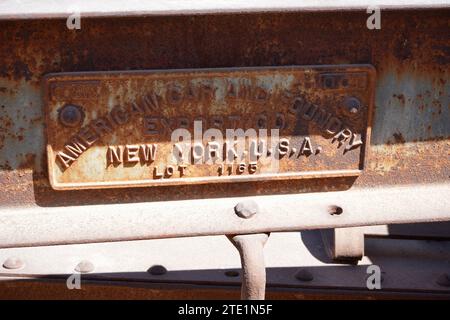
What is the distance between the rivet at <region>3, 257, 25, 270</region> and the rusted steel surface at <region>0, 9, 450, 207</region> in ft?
2.44

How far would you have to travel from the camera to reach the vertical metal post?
1.39m

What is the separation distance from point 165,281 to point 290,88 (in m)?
0.88

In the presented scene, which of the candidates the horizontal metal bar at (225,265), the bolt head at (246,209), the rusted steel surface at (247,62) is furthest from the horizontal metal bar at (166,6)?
the horizontal metal bar at (225,265)

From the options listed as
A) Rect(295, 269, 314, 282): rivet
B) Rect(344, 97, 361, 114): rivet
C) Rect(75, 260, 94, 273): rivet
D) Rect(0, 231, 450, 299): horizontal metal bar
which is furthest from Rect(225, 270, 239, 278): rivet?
Rect(344, 97, 361, 114): rivet

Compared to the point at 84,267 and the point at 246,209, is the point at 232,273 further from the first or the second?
the point at 246,209

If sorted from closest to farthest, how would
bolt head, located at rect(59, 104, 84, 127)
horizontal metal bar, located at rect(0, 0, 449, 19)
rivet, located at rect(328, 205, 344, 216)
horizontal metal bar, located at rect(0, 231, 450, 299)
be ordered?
horizontal metal bar, located at rect(0, 0, 449, 19)
bolt head, located at rect(59, 104, 84, 127)
rivet, located at rect(328, 205, 344, 216)
horizontal metal bar, located at rect(0, 231, 450, 299)

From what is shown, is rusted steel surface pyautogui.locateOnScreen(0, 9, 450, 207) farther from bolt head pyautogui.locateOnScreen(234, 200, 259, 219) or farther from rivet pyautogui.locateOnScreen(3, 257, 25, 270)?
rivet pyautogui.locateOnScreen(3, 257, 25, 270)

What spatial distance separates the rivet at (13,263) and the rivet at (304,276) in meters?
0.89

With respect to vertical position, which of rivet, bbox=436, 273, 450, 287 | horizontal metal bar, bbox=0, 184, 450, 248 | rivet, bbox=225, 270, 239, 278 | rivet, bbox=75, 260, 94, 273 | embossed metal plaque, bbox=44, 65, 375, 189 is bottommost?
rivet, bbox=436, 273, 450, 287

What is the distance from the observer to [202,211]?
1.43 m

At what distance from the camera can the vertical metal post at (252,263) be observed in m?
1.39

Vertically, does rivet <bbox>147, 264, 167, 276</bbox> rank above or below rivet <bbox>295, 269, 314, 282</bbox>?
above

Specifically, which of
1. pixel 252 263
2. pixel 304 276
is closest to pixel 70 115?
pixel 252 263

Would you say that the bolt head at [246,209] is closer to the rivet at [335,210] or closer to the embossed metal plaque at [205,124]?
the embossed metal plaque at [205,124]
